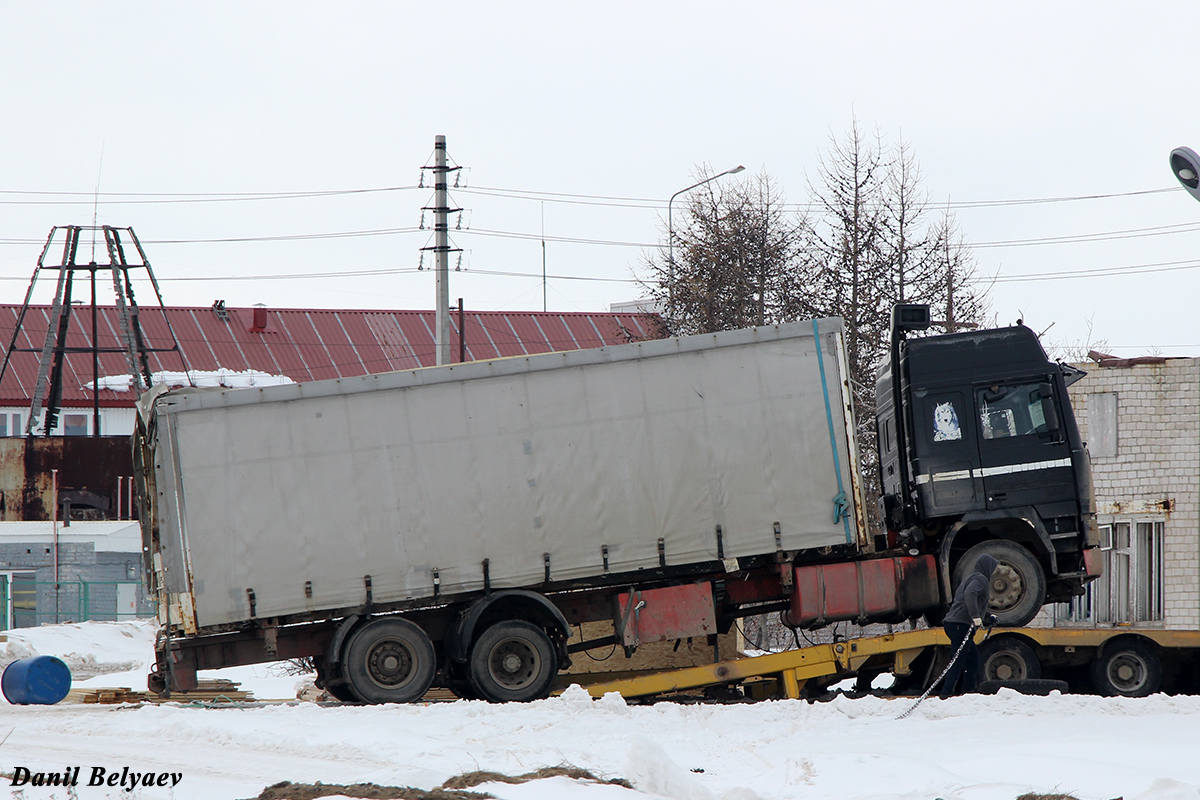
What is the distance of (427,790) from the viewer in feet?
23.9

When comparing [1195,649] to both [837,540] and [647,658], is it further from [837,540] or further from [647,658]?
[647,658]

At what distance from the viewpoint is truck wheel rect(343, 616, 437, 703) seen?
12109mm

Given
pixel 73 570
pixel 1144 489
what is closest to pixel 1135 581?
pixel 1144 489

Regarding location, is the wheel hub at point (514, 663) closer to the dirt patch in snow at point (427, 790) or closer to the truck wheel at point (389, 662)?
the truck wheel at point (389, 662)

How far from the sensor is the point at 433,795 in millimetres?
7027

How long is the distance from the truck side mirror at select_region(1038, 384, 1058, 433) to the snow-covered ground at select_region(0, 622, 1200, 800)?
9.85 feet

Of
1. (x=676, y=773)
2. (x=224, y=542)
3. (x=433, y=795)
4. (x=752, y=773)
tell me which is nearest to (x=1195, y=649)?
(x=752, y=773)

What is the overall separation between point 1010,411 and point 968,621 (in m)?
2.48

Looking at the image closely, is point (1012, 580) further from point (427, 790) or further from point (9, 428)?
point (9, 428)

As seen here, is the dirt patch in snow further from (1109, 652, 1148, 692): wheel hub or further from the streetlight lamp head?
(1109, 652, 1148, 692): wheel hub

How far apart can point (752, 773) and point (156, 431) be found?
7.09m

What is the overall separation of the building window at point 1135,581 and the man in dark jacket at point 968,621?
7.93m

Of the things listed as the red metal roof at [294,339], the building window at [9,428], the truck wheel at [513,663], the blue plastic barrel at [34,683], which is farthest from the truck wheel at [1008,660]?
the building window at [9,428]

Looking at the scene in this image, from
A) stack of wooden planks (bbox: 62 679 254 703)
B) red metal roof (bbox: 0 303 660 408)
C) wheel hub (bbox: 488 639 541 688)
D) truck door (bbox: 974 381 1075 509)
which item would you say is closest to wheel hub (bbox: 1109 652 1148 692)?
truck door (bbox: 974 381 1075 509)
